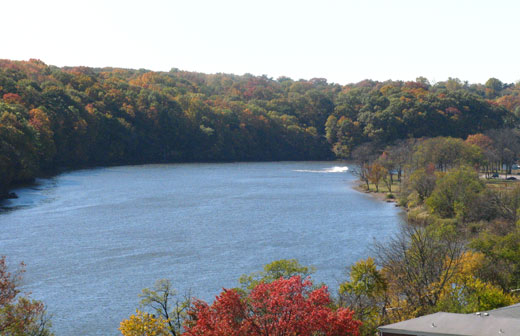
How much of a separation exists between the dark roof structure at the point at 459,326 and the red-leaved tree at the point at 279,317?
195cm

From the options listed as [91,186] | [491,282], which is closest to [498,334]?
[491,282]

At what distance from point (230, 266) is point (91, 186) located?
51.1 m

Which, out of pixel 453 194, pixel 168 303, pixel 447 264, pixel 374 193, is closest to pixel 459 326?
Answer: pixel 447 264

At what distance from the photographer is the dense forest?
127m

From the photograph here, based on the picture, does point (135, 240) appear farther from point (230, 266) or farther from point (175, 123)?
point (175, 123)

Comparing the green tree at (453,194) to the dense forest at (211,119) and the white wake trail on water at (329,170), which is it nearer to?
the white wake trail on water at (329,170)

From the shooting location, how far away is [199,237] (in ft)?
189

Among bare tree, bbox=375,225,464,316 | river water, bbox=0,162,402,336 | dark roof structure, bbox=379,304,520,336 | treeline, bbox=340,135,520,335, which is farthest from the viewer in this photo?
river water, bbox=0,162,402,336

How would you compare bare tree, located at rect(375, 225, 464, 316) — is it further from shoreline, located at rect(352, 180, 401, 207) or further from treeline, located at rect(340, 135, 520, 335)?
shoreline, located at rect(352, 180, 401, 207)

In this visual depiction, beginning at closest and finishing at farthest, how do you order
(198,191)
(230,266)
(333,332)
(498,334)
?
(498,334), (333,332), (230,266), (198,191)

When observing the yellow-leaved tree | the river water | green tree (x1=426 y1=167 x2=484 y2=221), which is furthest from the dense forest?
the yellow-leaved tree

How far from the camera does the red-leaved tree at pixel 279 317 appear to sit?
21375 mm

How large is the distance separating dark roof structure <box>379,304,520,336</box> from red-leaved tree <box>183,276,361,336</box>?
76.7 inches

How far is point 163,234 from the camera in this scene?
5916 centimetres
